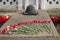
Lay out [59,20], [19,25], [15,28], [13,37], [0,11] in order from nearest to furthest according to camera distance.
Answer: [13,37], [15,28], [19,25], [59,20], [0,11]

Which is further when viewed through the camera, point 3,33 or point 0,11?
point 0,11

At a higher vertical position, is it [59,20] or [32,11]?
[32,11]

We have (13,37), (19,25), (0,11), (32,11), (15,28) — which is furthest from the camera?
(0,11)

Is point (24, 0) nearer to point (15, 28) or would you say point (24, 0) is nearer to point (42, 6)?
point (42, 6)

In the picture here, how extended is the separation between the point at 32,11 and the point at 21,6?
364 centimetres

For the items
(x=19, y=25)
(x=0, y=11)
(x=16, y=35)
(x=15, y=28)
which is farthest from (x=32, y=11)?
(x=0, y=11)

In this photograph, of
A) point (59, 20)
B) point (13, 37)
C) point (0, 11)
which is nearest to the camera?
point (13, 37)

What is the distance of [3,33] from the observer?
3.62 metres

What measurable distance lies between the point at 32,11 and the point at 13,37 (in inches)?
80.6

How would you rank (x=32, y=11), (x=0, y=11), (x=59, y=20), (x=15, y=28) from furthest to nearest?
(x=0, y=11), (x=59, y=20), (x=32, y=11), (x=15, y=28)

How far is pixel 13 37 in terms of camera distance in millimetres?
3459

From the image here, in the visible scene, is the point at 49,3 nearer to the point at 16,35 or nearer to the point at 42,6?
the point at 42,6

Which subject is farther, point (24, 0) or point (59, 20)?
point (24, 0)

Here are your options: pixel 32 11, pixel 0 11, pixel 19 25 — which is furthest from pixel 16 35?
pixel 0 11
